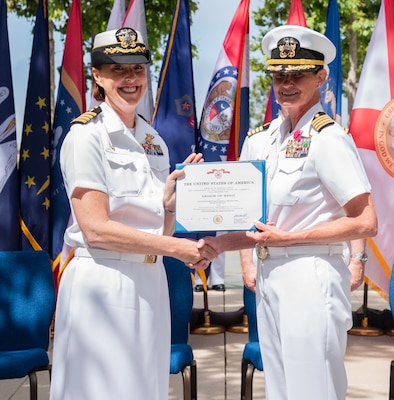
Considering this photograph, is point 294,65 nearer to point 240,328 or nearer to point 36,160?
point 36,160

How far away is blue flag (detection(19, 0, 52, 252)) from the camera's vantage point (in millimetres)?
6387

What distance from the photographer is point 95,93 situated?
9.63ft

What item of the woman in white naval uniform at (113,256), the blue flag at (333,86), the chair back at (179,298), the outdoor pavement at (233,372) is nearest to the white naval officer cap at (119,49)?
the woman in white naval uniform at (113,256)

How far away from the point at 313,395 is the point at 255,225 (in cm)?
73

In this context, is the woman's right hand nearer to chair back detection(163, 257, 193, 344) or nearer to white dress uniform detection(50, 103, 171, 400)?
white dress uniform detection(50, 103, 171, 400)

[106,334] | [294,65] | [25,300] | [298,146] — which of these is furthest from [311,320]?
[25,300]

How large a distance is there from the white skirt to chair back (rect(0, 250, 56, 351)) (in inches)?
65.4

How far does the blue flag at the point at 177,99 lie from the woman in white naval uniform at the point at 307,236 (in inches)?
164

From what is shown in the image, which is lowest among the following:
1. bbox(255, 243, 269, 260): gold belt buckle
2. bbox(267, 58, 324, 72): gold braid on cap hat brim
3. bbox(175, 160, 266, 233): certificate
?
bbox(255, 243, 269, 260): gold belt buckle

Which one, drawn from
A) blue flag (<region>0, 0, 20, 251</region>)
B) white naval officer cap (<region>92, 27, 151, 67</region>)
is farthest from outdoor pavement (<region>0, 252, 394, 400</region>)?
white naval officer cap (<region>92, 27, 151, 67</region>)

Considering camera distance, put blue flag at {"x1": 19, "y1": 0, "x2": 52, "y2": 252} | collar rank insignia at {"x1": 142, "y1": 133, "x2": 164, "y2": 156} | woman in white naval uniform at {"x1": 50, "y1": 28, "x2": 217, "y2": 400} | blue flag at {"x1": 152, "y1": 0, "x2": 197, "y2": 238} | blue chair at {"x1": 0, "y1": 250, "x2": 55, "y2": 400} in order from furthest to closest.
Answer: blue flag at {"x1": 152, "y1": 0, "x2": 197, "y2": 238}
blue flag at {"x1": 19, "y1": 0, "x2": 52, "y2": 252}
blue chair at {"x1": 0, "y1": 250, "x2": 55, "y2": 400}
collar rank insignia at {"x1": 142, "y1": 133, "x2": 164, "y2": 156}
woman in white naval uniform at {"x1": 50, "y1": 28, "x2": 217, "y2": 400}

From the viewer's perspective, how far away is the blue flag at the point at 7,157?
6.21 metres

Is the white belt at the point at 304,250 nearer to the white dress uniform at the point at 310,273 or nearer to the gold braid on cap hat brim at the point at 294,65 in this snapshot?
the white dress uniform at the point at 310,273

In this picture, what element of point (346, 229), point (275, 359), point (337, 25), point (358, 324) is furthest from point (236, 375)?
point (337, 25)
